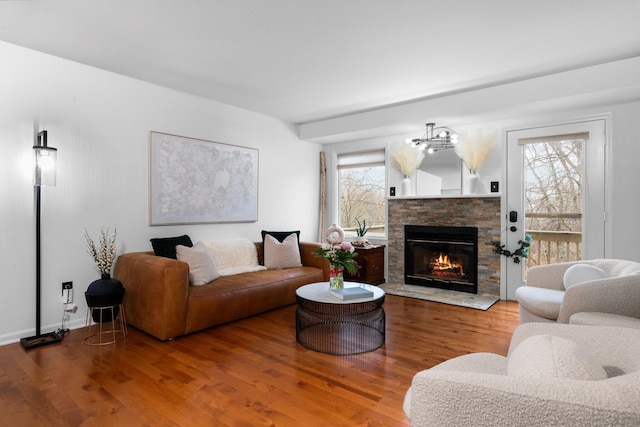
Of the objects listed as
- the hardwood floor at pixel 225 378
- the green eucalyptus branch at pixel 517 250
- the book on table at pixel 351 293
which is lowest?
the hardwood floor at pixel 225 378

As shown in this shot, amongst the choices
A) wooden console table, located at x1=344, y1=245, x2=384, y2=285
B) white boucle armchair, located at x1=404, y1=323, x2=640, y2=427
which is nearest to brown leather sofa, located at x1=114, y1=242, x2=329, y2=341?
wooden console table, located at x1=344, y1=245, x2=384, y2=285

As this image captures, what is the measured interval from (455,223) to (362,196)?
1.58m

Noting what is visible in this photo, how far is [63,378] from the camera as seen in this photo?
2.39m

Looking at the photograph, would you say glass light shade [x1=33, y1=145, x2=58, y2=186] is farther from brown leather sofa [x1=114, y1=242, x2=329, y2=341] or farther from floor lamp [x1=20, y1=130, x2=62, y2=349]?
brown leather sofa [x1=114, y1=242, x2=329, y2=341]

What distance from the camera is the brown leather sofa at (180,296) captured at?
3.06 m

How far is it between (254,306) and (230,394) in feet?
5.08

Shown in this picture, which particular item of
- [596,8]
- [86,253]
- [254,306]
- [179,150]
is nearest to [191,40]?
[179,150]

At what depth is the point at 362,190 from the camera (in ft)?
19.3

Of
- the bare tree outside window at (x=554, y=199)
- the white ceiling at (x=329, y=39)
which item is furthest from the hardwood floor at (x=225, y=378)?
the white ceiling at (x=329, y=39)

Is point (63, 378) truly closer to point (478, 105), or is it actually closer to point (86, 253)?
point (86, 253)

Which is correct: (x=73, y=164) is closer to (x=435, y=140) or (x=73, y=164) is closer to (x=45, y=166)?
(x=45, y=166)

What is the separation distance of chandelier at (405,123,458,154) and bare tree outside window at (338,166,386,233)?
89 cm

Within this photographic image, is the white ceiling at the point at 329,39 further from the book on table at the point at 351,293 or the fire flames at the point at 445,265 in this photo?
the fire flames at the point at 445,265

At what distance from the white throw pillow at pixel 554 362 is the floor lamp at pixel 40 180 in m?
3.52
